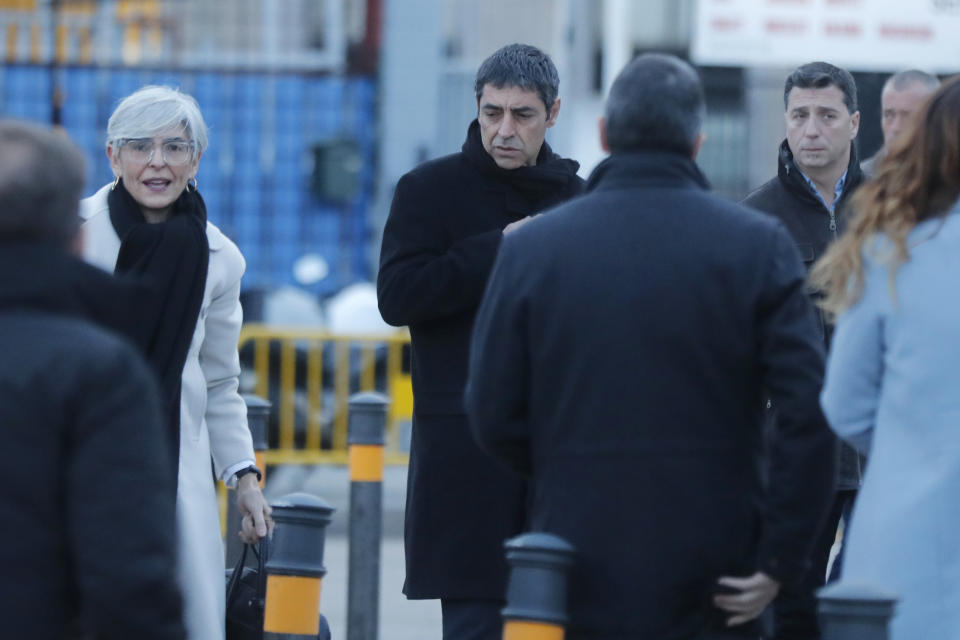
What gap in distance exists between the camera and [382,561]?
1018 cm

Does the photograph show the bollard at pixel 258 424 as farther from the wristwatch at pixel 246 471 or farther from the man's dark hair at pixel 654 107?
the man's dark hair at pixel 654 107

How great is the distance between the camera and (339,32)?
19.9m

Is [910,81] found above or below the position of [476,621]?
above

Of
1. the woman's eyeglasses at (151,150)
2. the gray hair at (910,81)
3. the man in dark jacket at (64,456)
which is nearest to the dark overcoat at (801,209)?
the gray hair at (910,81)

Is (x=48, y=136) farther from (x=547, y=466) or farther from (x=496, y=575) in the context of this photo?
(x=496, y=575)

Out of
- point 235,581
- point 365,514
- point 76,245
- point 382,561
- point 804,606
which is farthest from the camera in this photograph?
point 382,561

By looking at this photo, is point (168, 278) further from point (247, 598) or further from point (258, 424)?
point (258, 424)

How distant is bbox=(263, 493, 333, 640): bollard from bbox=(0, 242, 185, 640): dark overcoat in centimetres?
199

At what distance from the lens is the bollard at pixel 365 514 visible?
23.3ft

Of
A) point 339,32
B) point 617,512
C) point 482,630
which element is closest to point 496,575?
point 482,630

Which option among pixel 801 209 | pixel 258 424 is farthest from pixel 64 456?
pixel 258 424

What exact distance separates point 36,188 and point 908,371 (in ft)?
5.67

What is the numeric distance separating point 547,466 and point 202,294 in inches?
61.1

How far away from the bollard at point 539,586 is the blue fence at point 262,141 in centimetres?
1454
